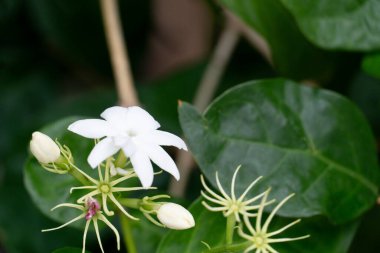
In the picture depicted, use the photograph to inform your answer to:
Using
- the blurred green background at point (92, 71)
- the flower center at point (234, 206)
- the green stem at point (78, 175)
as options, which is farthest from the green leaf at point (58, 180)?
the blurred green background at point (92, 71)

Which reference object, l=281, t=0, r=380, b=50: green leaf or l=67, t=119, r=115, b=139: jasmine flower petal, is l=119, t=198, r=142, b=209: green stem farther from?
l=281, t=0, r=380, b=50: green leaf

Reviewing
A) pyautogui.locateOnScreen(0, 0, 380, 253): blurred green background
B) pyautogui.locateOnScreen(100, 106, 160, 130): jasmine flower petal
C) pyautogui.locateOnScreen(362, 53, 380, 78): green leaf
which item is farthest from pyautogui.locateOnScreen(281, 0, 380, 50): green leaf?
pyautogui.locateOnScreen(100, 106, 160, 130): jasmine flower petal

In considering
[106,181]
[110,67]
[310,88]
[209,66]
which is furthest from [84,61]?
[106,181]

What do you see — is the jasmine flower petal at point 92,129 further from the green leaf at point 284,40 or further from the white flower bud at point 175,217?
the green leaf at point 284,40

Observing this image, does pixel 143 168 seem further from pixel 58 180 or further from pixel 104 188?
pixel 58 180

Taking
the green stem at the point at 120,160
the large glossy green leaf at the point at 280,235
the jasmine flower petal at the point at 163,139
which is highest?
the jasmine flower petal at the point at 163,139

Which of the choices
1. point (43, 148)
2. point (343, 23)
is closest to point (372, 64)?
point (343, 23)

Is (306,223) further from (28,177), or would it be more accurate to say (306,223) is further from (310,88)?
(28,177)
